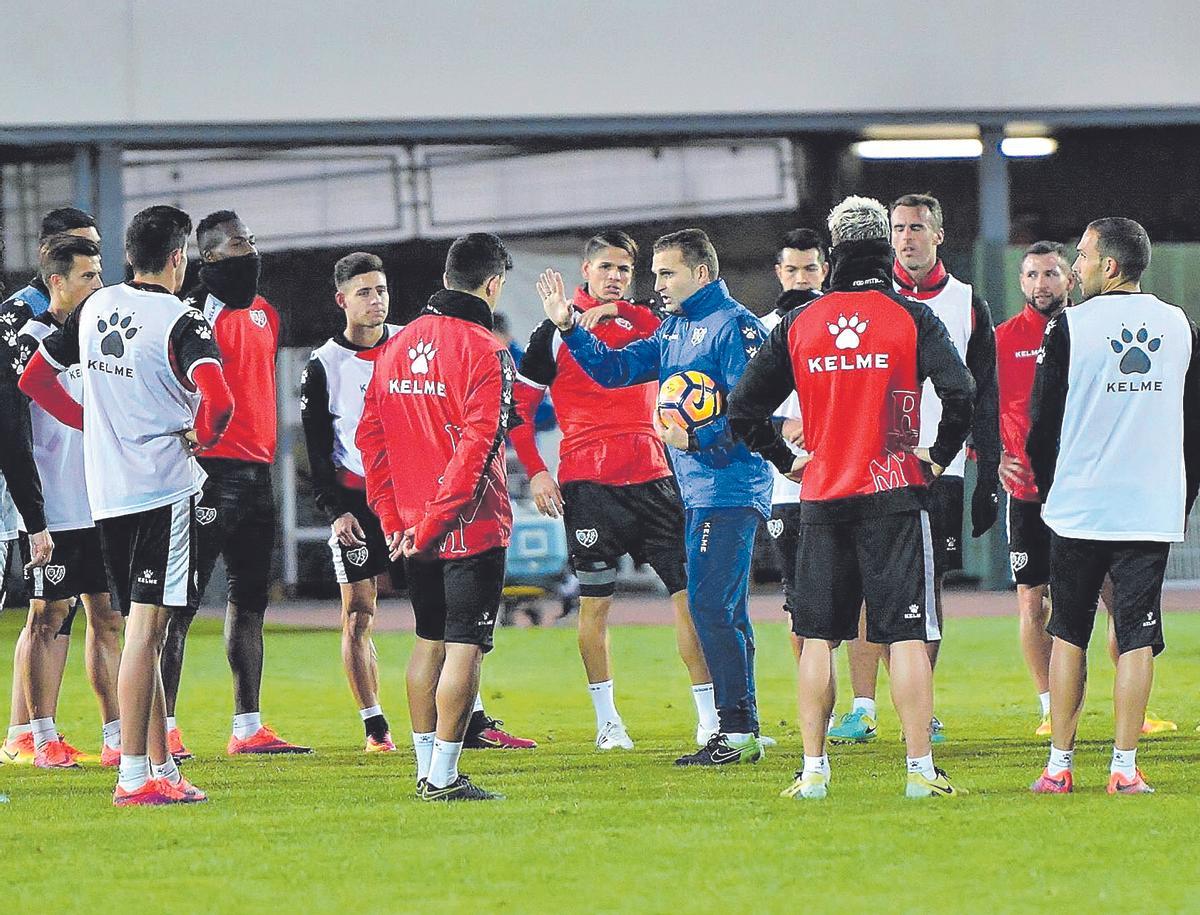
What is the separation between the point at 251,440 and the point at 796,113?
9409 millimetres

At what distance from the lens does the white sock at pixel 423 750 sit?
6914 mm

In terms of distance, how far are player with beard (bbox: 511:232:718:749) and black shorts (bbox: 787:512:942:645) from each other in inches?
70.8

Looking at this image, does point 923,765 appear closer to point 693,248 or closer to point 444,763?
point 444,763

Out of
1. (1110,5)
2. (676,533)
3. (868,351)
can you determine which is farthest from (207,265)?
(1110,5)

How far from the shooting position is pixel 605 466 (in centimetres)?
834

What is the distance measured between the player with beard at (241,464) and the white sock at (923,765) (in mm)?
3063

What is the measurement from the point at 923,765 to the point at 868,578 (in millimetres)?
682

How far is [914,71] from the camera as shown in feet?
54.3

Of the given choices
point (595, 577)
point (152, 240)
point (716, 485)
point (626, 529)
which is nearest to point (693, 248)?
point (716, 485)

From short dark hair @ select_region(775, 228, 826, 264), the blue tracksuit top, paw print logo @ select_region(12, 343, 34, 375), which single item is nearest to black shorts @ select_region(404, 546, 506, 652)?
the blue tracksuit top

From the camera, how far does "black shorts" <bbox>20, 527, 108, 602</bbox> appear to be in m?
7.93

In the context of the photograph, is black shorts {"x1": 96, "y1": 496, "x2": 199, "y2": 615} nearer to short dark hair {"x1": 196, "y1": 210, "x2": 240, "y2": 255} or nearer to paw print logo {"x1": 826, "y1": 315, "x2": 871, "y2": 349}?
short dark hair {"x1": 196, "y1": 210, "x2": 240, "y2": 255}

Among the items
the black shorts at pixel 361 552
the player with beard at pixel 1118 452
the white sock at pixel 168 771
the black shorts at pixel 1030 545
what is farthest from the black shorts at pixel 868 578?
the black shorts at pixel 361 552

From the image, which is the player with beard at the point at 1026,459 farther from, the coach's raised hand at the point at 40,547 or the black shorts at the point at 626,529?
the coach's raised hand at the point at 40,547
